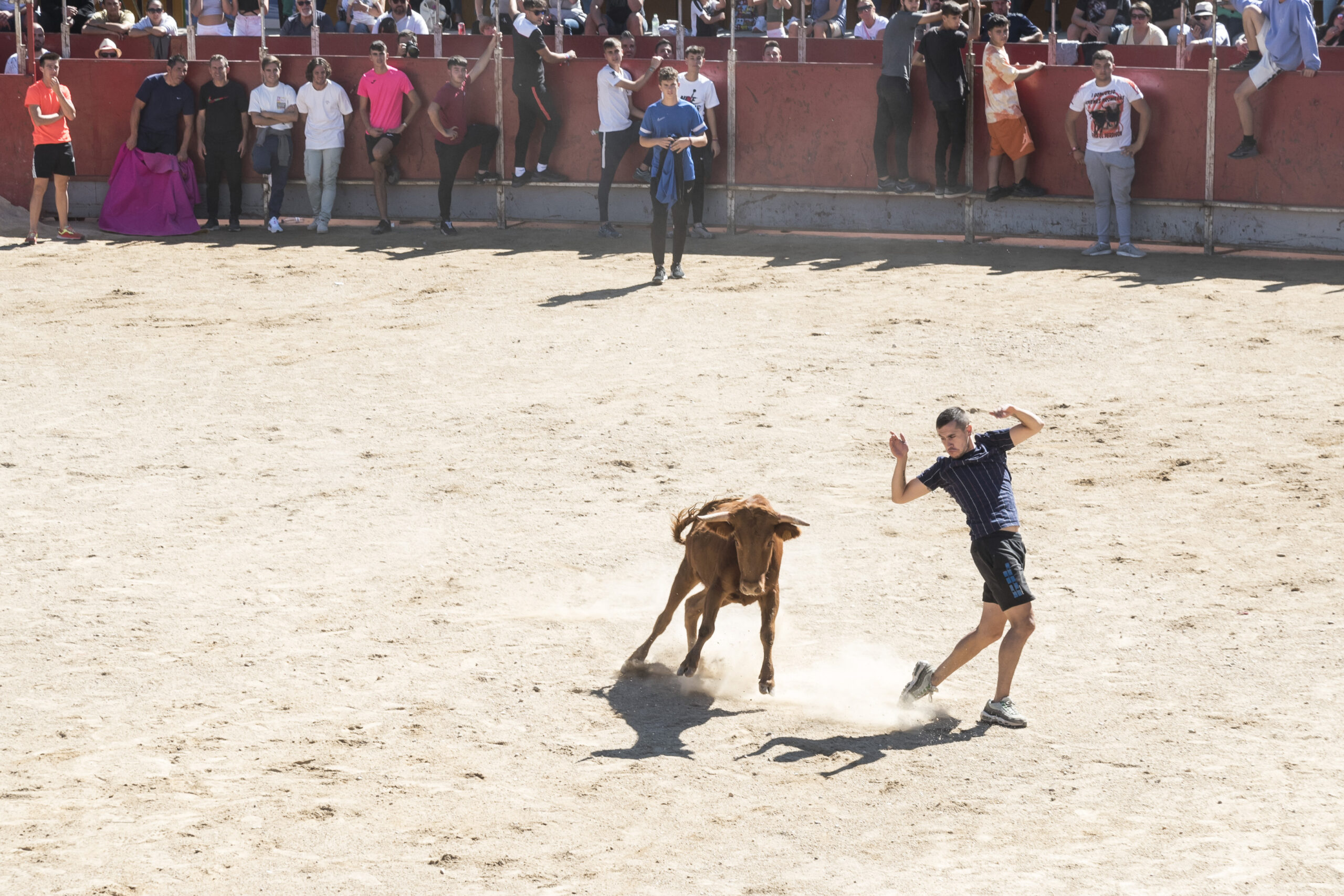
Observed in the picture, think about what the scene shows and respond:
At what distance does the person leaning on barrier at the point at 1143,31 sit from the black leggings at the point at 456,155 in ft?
23.9

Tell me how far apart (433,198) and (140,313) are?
A: 5574mm

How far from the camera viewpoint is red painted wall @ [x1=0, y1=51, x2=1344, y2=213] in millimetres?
15953

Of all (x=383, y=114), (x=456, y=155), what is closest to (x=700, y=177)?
(x=456, y=155)

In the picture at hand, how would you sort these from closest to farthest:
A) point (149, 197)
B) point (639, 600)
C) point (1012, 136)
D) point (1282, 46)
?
point (639, 600) → point (1282, 46) → point (1012, 136) → point (149, 197)

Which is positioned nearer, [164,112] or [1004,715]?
[1004,715]

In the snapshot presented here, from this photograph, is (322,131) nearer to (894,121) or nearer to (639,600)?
(894,121)

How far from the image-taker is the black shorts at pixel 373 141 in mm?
18562

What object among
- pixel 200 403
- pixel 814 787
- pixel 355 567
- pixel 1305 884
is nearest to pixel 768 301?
pixel 200 403

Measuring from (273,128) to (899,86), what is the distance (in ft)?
23.3

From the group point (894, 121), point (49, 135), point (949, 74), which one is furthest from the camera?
point (49, 135)

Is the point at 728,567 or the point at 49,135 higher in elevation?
the point at 49,135

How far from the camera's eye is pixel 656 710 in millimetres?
6465

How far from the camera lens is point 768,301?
14.5 metres

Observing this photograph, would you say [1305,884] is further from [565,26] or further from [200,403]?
[565,26]
